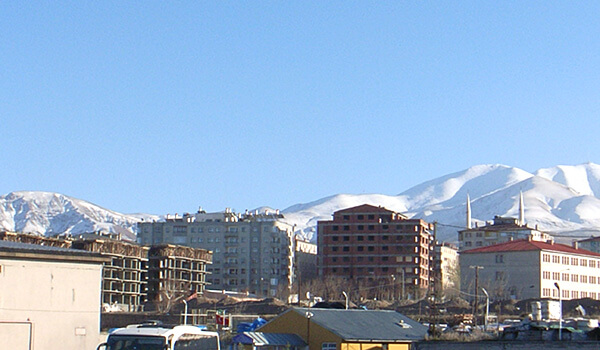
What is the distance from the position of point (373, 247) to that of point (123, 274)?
46618 millimetres

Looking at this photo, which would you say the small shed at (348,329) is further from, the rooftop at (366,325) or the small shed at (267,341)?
the small shed at (267,341)

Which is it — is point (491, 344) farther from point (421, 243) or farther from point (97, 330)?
point (421, 243)

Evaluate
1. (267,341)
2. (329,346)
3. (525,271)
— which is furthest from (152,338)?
(525,271)

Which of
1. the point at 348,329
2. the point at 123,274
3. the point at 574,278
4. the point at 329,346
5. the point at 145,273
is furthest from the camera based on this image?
the point at 574,278

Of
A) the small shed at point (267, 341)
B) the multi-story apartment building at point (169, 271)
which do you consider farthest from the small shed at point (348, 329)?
the multi-story apartment building at point (169, 271)

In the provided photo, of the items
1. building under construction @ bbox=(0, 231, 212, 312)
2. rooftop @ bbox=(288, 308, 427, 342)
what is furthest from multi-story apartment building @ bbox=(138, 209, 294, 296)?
rooftop @ bbox=(288, 308, 427, 342)

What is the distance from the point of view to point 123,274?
14312 cm

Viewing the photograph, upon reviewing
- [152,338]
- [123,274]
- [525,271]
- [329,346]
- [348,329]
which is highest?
[525,271]

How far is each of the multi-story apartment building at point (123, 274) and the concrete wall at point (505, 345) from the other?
4081 inches

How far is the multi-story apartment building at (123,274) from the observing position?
13850 cm

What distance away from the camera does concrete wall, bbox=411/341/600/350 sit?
108 ft

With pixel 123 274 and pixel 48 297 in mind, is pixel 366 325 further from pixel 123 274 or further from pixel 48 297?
pixel 123 274

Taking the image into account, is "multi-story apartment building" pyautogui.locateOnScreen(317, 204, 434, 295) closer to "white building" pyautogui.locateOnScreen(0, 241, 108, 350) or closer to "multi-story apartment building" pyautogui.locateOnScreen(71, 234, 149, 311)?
"multi-story apartment building" pyautogui.locateOnScreen(71, 234, 149, 311)

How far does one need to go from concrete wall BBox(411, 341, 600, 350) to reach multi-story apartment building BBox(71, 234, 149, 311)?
10366 cm
